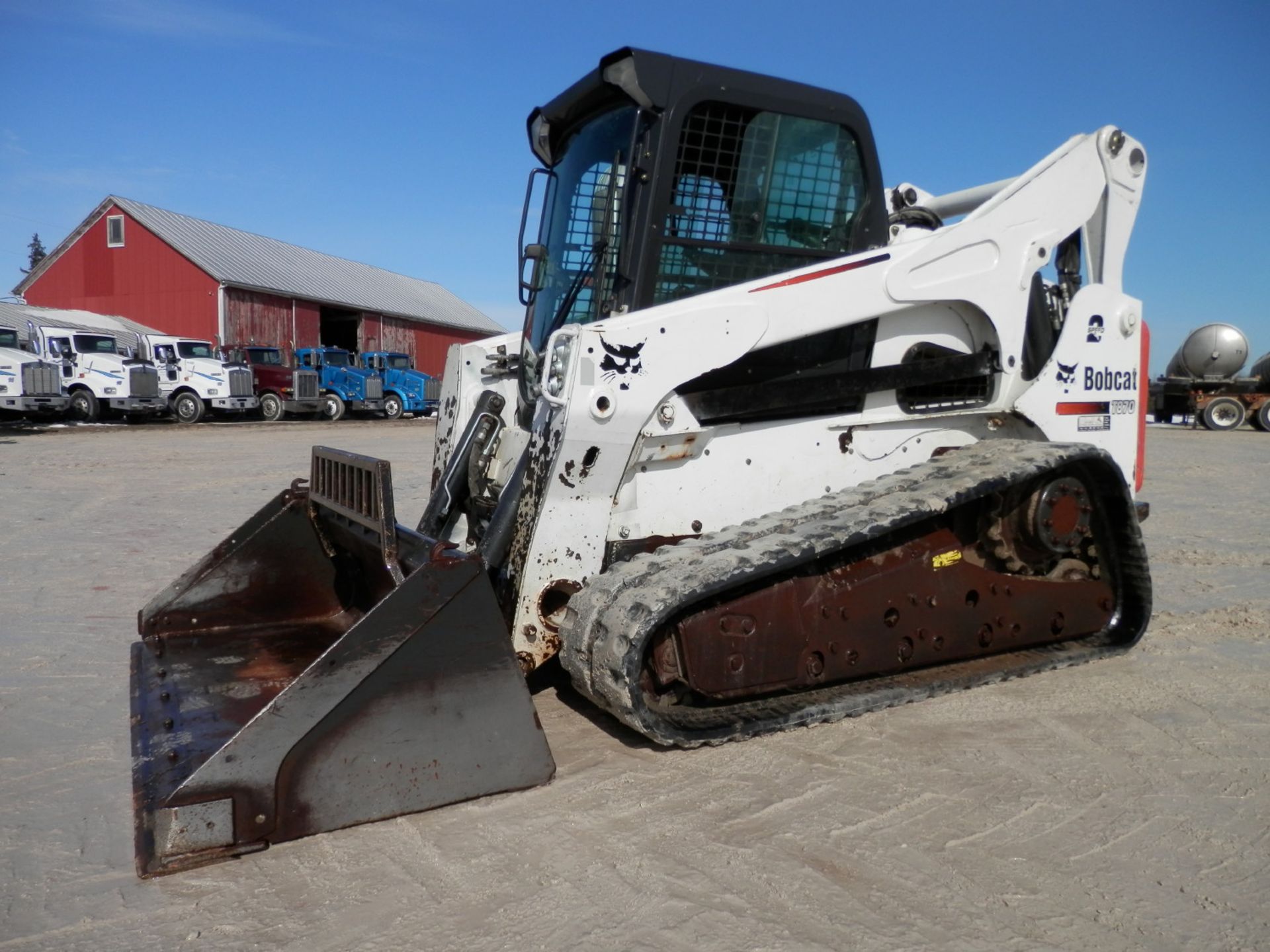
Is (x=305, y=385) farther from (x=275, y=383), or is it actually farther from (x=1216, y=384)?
(x=1216, y=384)

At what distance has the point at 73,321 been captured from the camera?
30.3 meters

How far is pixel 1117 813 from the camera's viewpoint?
9.64 ft

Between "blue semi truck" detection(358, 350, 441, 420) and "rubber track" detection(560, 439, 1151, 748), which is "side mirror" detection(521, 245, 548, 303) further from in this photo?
"blue semi truck" detection(358, 350, 441, 420)

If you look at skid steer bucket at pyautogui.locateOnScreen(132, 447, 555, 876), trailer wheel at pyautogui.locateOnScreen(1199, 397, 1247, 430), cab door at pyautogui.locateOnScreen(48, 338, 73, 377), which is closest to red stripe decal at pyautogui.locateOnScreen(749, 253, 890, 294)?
skid steer bucket at pyautogui.locateOnScreen(132, 447, 555, 876)

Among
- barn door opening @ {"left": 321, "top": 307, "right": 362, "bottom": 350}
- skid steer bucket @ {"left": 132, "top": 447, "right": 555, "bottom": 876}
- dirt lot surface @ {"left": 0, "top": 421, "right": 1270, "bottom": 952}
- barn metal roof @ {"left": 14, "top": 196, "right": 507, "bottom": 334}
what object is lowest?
dirt lot surface @ {"left": 0, "top": 421, "right": 1270, "bottom": 952}

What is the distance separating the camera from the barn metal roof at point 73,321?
27.6m

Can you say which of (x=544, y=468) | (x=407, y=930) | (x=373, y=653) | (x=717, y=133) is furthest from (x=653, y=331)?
(x=407, y=930)

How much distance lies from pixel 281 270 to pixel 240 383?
45.0 ft

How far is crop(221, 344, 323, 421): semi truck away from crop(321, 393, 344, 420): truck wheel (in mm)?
721

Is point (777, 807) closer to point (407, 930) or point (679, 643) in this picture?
point (679, 643)

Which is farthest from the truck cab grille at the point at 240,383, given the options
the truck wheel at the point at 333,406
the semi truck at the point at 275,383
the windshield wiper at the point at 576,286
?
the windshield wiper at the point at 576,286

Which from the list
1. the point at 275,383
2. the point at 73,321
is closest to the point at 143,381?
the point at 275,383

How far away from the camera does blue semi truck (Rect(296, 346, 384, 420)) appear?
27.4 metres

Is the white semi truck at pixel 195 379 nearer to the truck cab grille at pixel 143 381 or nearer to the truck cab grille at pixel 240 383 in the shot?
the truck cab grille at pixel 240 383
